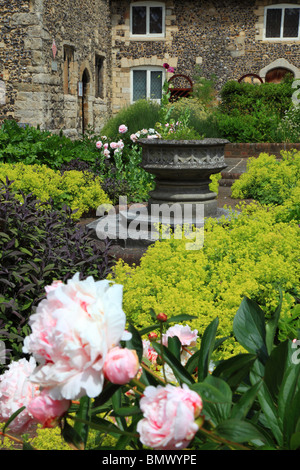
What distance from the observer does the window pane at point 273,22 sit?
56.4 feet

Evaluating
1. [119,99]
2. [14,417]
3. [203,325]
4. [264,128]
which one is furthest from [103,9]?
[14,417]

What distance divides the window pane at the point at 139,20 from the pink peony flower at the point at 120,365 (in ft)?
60.4

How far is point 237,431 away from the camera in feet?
3.06

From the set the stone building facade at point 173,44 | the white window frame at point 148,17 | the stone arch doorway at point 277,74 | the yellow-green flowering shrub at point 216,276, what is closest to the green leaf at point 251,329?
the yellow-green flowering shrub at point 216,276

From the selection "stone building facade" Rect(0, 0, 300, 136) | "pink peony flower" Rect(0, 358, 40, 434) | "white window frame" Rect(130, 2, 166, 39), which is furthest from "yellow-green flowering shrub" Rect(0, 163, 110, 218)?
"white window frame" Rect(130, 2, 166, 39)

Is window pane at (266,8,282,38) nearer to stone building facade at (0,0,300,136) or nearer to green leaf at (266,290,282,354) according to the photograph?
stone building facade at (0,0,300,136)

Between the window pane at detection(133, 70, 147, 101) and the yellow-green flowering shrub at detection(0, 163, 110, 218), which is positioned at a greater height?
the window pane at detection(133, 70, 147, 101)

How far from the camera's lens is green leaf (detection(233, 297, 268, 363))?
137 cm

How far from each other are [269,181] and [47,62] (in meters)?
6.80

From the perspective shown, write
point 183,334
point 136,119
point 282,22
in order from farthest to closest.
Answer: point 282,22, point 136,119, point 183,334

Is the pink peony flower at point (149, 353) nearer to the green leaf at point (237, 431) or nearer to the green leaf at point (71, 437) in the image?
the green leaf at point (71, 437)

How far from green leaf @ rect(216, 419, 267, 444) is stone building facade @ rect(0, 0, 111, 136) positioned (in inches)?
449

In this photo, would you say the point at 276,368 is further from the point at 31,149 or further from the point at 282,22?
the point at 282,22

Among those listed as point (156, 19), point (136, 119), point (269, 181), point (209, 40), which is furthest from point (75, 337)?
point (156, 19)
